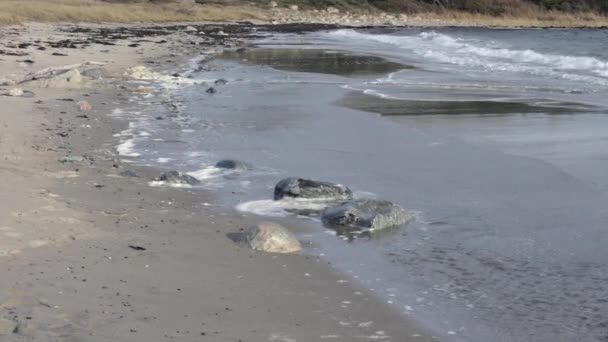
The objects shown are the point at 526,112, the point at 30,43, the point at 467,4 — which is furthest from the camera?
the point at 467,4

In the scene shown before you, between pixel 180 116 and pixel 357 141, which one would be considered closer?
pixel 357 141

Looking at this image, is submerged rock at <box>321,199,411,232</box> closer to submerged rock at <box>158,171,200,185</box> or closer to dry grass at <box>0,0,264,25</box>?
submerged rock at <box>158,171,200,185</box>

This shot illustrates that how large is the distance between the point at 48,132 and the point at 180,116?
2682 millimetres

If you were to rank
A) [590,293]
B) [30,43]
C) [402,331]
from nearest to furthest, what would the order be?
[402,331], [590,293], [30,43]

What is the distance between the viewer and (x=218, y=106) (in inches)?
535

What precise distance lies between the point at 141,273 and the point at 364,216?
2020 mm

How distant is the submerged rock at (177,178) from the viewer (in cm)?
764

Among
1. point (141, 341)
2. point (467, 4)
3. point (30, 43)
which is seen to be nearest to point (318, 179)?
point (141, 341)

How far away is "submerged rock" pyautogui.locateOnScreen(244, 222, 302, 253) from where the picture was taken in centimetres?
568

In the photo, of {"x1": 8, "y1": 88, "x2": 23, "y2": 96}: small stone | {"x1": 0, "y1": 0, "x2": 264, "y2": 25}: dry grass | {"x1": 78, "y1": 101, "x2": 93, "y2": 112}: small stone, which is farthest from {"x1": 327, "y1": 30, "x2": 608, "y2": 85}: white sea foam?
→ {"x1": 0, "y1": 0, "x2": 264, "y2": 25}: dry grass

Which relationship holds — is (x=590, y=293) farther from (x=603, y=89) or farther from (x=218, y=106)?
(x=603, y=89)

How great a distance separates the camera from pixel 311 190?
714 cm

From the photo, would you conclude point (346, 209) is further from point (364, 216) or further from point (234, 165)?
point (234, 165)

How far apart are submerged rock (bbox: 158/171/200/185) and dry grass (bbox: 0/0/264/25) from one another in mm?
28397
